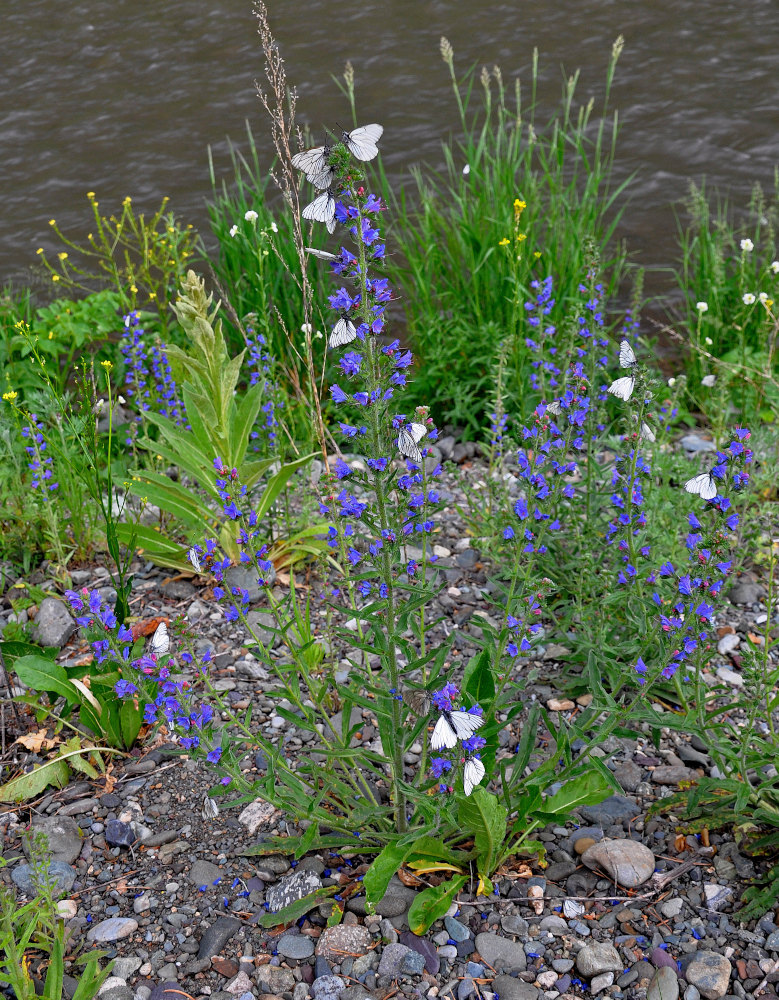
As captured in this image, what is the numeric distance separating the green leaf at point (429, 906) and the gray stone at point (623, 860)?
15.6 inches

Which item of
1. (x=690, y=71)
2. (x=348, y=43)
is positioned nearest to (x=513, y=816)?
(x=690, y=71)

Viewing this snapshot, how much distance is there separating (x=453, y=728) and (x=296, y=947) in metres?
0.83

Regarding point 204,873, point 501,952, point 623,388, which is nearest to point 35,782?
point 204,873

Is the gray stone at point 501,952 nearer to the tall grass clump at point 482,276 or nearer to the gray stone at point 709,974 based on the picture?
the gray stone at point 709,974

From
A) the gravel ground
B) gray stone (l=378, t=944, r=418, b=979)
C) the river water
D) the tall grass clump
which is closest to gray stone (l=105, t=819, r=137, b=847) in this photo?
the gravel ground

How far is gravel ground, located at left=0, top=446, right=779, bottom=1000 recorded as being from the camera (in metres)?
2.27

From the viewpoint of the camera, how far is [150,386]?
482 cm

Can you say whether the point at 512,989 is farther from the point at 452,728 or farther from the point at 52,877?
the point at 52,877

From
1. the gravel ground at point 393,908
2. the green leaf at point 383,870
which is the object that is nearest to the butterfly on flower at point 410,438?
the gravel ground at point 393,908

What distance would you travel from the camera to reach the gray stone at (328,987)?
2248 mm

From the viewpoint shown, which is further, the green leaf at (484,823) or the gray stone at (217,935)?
the gray stone at (217,935)

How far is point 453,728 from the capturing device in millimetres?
1991

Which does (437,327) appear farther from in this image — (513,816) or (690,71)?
(690,71)

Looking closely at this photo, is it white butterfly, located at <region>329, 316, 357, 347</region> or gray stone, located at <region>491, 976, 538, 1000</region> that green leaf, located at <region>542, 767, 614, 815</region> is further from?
white butterfly, located at <region>329, 316, 357, 347</region>
